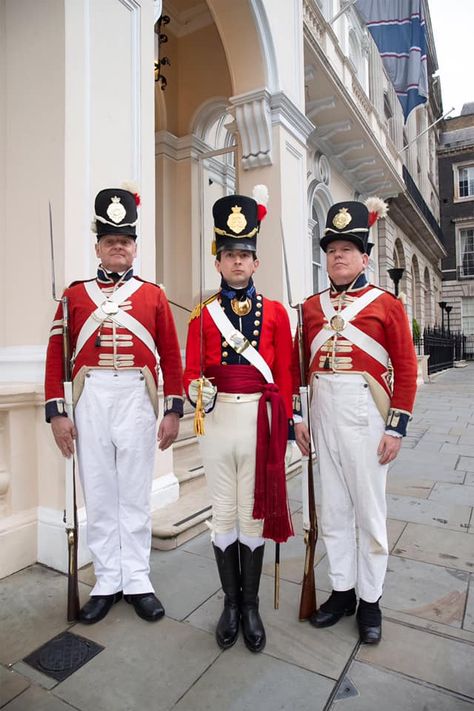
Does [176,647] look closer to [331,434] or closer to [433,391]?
[331,434]

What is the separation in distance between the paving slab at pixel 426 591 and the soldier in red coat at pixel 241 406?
909mm

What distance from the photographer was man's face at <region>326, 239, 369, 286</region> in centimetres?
240

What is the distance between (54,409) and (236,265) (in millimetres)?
1199

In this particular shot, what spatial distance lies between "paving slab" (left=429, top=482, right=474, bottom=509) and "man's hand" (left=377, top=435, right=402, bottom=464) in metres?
2.53

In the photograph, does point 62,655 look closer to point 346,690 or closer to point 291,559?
point 346,690

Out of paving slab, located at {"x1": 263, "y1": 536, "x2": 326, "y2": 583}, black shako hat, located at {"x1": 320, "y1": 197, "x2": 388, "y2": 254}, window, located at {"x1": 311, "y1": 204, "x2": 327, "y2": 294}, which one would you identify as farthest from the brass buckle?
window, located at {"x1": 311, "y1": 204, "x2": 327, "y2": 294}

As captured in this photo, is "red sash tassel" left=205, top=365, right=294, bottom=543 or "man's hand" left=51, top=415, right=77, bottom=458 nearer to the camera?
"red sash tassel" left=205, top=365, right=294, bottom=543

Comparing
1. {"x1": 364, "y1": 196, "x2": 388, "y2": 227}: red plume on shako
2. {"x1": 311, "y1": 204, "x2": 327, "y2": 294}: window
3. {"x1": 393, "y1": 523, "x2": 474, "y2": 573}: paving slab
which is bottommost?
{"x1": 393, "y1": 523, "x2": 474, "y2": 573}: paving slab

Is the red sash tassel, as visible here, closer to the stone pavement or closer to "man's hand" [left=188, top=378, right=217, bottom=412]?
"man's hand" [left=188, top=378, right=217, bottom=412]

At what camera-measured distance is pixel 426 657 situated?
85.1 inches

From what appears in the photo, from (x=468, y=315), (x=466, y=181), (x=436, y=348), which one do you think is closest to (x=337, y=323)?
(x=436, y=348)

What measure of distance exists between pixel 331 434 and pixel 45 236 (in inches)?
85.7

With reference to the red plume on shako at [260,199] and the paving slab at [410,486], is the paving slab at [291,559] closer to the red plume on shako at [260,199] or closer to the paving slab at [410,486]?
the paving slab at [410,486]

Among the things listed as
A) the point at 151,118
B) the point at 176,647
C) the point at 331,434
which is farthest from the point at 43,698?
the point at 151,118
